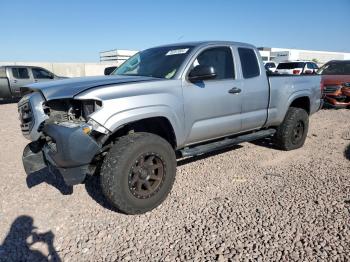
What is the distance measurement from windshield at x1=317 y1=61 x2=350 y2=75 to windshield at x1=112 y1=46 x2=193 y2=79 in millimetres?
9334

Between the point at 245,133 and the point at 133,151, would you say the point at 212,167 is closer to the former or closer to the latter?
the point at 245,133

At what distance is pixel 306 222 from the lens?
10.5 feet

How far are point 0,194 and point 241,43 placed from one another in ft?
13.0

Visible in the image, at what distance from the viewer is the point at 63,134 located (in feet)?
9.76

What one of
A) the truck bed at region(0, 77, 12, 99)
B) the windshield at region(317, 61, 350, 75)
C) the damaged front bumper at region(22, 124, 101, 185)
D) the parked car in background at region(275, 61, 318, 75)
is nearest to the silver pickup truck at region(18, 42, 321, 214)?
the damaged front bumper at region(22, 124, 101, 185)

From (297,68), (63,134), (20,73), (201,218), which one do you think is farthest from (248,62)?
(297,68)

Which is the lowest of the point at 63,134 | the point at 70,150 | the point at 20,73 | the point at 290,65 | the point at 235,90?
the point at 290,65

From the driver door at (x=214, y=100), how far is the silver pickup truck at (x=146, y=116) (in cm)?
1

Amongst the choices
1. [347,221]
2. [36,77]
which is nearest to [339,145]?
[347,221]

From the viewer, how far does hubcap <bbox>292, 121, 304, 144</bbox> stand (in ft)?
18.8

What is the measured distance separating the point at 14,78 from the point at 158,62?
10.9 metres

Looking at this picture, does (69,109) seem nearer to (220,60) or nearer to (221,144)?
(221,144)

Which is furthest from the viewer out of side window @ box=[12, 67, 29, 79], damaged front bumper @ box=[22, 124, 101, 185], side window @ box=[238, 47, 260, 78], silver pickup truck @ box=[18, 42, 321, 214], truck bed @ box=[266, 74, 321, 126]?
side window @ box=[12, 67, 29, 79]

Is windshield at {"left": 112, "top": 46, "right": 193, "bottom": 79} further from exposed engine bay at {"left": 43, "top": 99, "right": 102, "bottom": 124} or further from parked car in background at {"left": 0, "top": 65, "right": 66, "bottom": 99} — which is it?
parked car in background at {"left": 0, "top": 65, "right": 66, "bottom": 99}
